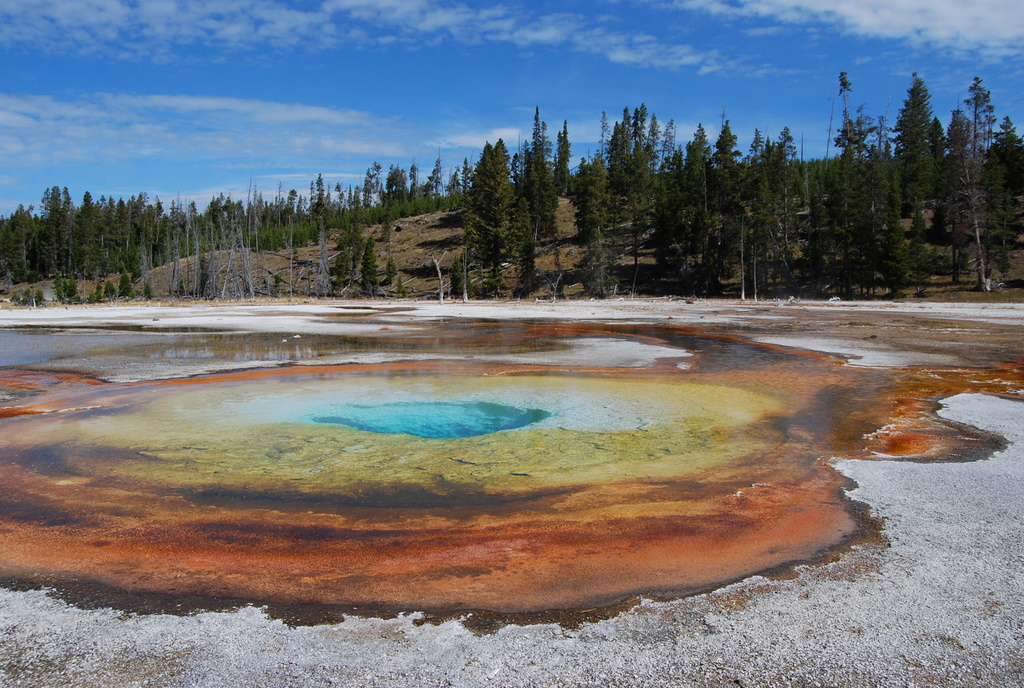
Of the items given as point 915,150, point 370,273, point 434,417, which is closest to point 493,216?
point 370,273

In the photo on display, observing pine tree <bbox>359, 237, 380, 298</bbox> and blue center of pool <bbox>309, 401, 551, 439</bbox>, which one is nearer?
blue center of pool <bbox>309, 401, 551, 439</bbox>

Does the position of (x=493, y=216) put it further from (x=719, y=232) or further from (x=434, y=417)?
(x=434, y=417)

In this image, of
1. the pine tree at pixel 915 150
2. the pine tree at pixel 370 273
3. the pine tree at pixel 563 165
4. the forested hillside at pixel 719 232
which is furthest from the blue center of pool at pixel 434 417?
the pine tree at pixel 563 165

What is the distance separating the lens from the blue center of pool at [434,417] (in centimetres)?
901

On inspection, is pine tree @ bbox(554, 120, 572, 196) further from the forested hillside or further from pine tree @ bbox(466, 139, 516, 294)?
pine tree @ bbox(466, 139, 516, 294)

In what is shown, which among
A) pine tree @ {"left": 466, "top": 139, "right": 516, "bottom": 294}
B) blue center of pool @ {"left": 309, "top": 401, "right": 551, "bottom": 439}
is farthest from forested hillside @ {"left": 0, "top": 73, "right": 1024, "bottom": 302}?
blue center of pool @ {"left": 309, "top": 401, "right": 551, "bottom": 439}

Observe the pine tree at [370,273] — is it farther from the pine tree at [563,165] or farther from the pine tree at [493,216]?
the pine tree at [563,165]

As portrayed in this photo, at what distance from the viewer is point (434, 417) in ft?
32.0

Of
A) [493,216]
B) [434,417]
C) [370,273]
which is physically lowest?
[434,417]

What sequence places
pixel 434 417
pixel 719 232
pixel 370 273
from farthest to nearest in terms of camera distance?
pixel 370 273
pixel 719 232
pixel 434 417

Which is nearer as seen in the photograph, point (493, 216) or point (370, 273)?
point (493, 216)

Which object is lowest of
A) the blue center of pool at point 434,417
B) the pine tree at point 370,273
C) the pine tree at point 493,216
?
the blue center of pool at point 434,417

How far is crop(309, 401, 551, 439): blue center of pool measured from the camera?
9.01 metres

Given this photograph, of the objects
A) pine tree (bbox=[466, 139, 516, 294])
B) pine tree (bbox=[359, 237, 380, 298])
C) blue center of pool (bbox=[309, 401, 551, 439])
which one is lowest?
blue center of pool (bbox=[309, 401, 551, 439])
